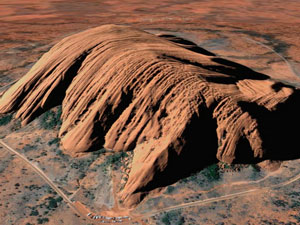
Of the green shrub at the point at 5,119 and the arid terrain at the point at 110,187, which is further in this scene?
the green shrub at the point at 5,119

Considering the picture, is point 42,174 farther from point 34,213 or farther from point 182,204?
point 182,204

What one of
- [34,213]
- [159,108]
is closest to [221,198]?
[159,108]

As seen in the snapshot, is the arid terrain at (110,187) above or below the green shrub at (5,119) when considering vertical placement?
below

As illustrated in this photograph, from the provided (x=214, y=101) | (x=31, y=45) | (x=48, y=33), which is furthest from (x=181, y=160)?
(x=48, y=33)

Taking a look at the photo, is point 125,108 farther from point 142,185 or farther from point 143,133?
point 142,185

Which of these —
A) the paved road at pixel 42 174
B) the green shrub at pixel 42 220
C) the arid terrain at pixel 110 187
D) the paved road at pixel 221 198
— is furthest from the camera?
the paved road at pixel 42 174

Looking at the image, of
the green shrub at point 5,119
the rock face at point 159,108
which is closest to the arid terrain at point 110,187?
the green shrub at point 5,119

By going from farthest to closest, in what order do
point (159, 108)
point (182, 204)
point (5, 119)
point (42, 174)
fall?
point (5, 119)
point (159, 108)
point (42, 174)
point (182, 204)

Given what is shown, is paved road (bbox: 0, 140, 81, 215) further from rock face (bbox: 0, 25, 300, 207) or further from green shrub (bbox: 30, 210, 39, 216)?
rock face (bbox: 0, 25, 300, 207)

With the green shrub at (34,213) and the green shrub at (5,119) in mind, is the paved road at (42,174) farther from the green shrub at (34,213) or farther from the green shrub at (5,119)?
the green shrub at (5,119)
